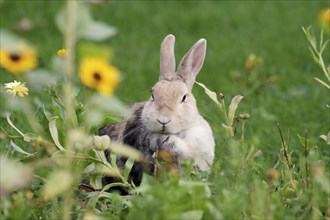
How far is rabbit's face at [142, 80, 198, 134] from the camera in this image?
416 cm

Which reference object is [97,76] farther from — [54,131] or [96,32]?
[54,131]

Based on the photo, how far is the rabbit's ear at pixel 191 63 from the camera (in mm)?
4430

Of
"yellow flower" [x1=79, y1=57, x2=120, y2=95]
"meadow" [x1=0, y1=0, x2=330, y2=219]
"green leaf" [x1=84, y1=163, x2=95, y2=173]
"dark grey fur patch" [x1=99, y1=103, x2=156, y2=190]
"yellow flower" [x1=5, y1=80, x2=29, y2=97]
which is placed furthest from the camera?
"dark grey fur patch" [x1=99, y1=103, x2=156, y2=190]

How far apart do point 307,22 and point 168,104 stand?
4.09 metres

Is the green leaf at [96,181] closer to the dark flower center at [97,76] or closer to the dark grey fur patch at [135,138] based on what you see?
the dark grey fur patch at [135,138]

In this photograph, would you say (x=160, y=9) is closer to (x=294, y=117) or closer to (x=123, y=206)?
(x=294, y=117)

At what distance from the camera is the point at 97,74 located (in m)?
2.69

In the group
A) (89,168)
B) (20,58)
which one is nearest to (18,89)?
(89,168)

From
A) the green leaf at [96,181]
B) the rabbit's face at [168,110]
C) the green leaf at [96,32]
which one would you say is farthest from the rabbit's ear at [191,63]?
the green leaf at [96,32]

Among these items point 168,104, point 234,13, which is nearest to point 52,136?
point 168,104

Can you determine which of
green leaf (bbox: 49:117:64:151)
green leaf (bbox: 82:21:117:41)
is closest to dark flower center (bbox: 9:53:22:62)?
green leaf (bbox: 82:21:117:41)

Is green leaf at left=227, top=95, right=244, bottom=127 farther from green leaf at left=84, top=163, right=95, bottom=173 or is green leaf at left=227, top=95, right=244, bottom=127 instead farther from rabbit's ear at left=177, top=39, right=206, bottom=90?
green leaf at left=84, top=163, right=95, bottom=173

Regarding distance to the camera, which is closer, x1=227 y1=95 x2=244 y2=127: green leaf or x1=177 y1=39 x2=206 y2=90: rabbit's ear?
x1=227 y1=95 x2=244 y2=127: green leaf

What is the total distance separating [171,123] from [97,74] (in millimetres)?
1510
